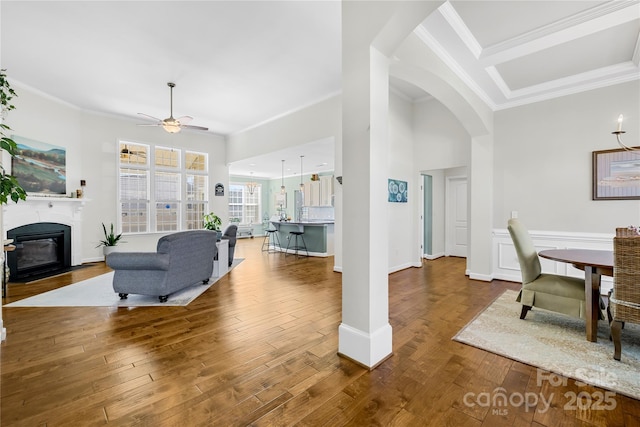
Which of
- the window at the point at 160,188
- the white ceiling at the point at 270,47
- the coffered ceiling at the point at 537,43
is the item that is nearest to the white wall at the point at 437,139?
the white ceiling at the point at 270,47

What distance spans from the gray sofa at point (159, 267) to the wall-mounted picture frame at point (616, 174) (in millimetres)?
5647

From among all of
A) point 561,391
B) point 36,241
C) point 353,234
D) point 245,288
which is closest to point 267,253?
point 245,288

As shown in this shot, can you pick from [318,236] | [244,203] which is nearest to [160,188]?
[318,236]

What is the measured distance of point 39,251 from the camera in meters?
5.05

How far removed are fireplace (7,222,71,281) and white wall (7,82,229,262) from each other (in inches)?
19.6

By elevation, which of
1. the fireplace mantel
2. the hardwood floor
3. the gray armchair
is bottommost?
the hardwood floor

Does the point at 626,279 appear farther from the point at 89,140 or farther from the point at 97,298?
the point at 89,140

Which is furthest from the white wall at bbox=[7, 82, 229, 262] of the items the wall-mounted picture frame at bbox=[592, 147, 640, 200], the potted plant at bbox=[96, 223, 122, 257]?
the wall-mounted picture frame at bbox=[592, 147, 640, 200]

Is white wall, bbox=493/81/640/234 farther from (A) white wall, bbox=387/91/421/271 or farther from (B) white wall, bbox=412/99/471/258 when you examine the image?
(A) white wall, bbox=387/91/421/271

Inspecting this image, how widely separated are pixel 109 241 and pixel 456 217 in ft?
27.1

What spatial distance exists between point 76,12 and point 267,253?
19.0 feet

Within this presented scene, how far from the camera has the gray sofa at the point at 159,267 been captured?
3350 mm

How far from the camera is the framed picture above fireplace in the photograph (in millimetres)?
4754

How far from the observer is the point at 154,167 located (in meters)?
6.99
